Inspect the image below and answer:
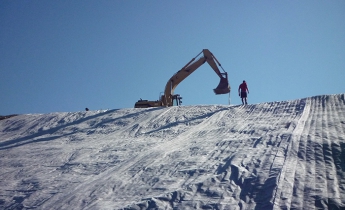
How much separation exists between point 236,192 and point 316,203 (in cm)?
123

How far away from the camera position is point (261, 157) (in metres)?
6.92

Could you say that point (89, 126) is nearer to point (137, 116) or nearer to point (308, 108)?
point (137, 116)

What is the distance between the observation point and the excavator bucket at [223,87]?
17766mm

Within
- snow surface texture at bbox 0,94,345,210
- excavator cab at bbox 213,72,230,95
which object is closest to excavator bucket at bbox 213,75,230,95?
excavator cab at bbox 213,72,230,95

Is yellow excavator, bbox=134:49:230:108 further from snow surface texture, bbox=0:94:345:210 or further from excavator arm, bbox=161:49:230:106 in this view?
snow surface texture, bbox=0:94:345:210

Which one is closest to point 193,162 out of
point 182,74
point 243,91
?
point 243,91

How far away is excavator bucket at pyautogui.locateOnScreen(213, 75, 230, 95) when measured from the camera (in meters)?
17.8

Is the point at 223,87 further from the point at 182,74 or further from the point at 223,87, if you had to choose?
the point at 182,74

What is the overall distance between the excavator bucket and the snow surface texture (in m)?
4.46

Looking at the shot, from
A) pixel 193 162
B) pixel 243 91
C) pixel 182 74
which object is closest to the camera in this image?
pixel 193 162

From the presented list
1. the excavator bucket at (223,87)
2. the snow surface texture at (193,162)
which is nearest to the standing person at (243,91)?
the excavator bucket at (223,87)

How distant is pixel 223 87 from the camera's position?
58.9ft

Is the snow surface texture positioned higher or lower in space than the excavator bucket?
lower

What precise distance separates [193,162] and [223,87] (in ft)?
36.0
